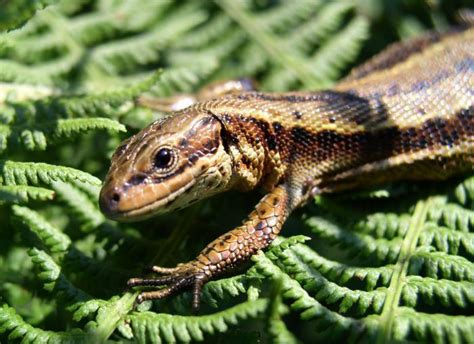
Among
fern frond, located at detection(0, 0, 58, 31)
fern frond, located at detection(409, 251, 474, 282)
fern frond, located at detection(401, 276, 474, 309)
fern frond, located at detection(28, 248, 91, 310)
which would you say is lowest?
fern frond, located at detection(401, 276, 474, 309)

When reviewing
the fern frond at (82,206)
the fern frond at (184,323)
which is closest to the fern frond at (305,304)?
the fern frond at (184,323)

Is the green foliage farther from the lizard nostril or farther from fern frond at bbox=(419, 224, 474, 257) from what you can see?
the lizard nostril

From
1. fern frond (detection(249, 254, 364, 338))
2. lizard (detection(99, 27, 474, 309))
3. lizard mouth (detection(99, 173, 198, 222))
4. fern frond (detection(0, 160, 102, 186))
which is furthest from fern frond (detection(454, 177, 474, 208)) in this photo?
fern frond (detection(0, 160, 102, 186))

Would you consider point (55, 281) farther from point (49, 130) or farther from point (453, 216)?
point (453, 216)

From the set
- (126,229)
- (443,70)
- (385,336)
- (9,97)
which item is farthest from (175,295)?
(443,70)

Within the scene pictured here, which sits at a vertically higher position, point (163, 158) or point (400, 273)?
point (163, 158)

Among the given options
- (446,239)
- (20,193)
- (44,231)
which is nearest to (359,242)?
(446,239)

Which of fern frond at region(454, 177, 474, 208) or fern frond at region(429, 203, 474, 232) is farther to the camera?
fern frond at region(454, 177, 474, 208)

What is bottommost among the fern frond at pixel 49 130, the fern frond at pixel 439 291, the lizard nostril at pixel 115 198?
the fern frond at pixel 439 291

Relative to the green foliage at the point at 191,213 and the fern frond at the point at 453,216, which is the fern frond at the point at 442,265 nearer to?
the green foliage at the point at 191,213
